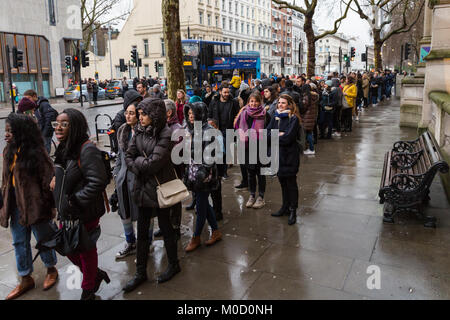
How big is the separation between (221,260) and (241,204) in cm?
203

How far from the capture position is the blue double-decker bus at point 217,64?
26.2 meters

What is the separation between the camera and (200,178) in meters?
4.44

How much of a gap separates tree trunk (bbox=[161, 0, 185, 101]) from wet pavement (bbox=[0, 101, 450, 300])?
5.15 meters

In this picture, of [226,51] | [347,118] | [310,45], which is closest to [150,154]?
[347,118]

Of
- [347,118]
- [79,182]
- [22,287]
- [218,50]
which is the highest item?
[218,50]

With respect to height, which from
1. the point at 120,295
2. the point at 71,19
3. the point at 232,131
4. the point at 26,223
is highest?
the point at 71,19

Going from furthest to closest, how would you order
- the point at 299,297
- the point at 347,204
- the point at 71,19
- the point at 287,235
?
the point at 71,19
the point at 347,204
the point at 287,235
the point at 299,297

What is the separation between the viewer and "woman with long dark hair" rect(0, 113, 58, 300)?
148 inches

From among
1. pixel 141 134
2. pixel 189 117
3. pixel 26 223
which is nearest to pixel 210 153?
pixel 189 117

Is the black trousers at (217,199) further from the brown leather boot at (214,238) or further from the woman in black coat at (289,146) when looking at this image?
the woman in black coat at (289,146)

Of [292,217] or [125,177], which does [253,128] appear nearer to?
[292,217]

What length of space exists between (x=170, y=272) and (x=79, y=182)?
1.30 m
